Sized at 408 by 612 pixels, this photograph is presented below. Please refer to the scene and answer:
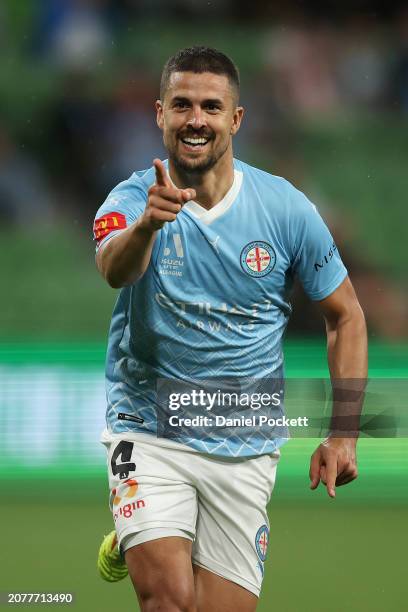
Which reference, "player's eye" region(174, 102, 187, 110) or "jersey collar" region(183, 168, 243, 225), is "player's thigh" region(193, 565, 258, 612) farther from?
"player's eye" region(174, 102, 187, 110)

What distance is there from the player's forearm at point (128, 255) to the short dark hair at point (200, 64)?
618 millimetres

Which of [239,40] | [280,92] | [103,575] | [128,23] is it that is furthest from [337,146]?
[103,575]

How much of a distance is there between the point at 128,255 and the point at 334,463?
902 mm

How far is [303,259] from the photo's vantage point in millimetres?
3850

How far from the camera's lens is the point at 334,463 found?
3.64 metres

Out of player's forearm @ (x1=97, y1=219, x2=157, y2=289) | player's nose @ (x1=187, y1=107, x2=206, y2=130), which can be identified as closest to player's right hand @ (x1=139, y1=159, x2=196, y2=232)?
player's forearm @ (x1=97, y1=219, x2=157, y2=289)

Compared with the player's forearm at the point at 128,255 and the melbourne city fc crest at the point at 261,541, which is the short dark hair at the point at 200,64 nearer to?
the player's forearm at the point at 128,255

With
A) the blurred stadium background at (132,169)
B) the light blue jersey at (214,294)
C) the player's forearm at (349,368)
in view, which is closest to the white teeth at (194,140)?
the light blue jersey at (214,294)

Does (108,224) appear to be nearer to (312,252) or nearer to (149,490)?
(312,252)

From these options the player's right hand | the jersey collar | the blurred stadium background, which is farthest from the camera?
the blurred stadium background

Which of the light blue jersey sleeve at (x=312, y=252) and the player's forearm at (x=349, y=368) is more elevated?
the light blue jersey sleeve at (x=312, y=252)

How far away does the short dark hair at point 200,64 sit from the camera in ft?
12.3

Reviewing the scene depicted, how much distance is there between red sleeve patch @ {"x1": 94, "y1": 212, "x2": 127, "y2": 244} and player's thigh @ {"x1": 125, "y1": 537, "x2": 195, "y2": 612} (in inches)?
35.8

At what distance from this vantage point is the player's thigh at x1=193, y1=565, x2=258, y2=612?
12.3ft
